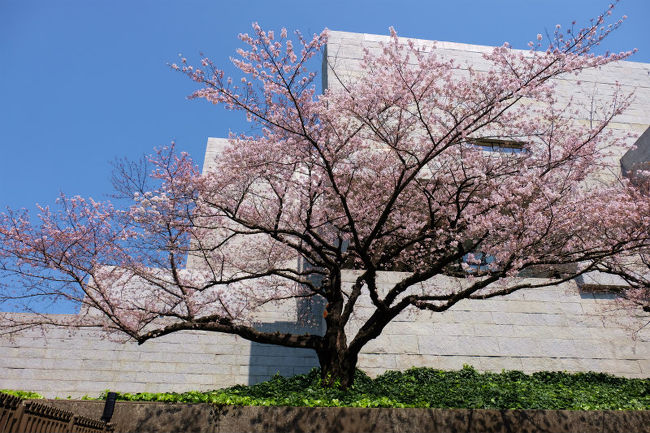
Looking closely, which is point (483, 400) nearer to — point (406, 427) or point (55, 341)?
point (406, 427)

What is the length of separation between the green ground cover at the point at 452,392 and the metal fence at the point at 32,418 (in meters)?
2.63

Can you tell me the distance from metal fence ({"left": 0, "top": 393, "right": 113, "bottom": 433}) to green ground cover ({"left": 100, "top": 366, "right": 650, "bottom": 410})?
263cm

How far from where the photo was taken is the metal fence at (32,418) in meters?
3.42

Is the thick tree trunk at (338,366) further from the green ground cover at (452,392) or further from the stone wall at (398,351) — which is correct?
the stone wall at (398,351)

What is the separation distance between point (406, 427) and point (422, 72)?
20.8 feet

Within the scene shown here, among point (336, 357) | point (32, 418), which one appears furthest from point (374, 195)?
point (32, 418)

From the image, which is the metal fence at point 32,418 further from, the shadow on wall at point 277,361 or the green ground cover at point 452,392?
the shadow on wall at point 277,361

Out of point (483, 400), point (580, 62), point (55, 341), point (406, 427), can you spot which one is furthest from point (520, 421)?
point (55, 341)

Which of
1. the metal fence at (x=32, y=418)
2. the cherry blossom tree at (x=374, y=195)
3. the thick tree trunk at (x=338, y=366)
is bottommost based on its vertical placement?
the metal fence at (x=32, y=418)

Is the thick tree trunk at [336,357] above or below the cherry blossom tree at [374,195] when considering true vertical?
→ below

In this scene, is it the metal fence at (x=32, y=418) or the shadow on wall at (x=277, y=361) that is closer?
the metal fence at (x=32, y=418)

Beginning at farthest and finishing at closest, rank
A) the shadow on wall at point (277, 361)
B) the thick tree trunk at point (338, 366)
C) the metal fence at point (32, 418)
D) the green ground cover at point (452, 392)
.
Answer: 1. the shadow on wall at point (277, 361)
2. the thick tree trunk at point (338, 366)
3. the green ground cover at point (452, 392)
4. the metal fence at point (32, 418)

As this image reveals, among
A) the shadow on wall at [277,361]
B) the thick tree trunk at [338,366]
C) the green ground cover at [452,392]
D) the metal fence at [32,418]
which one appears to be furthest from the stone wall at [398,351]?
the metal fence at [32,418]

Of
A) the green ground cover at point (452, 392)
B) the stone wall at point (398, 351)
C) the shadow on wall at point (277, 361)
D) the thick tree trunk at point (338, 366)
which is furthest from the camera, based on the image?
the shadow on wall at point (277, 361)
